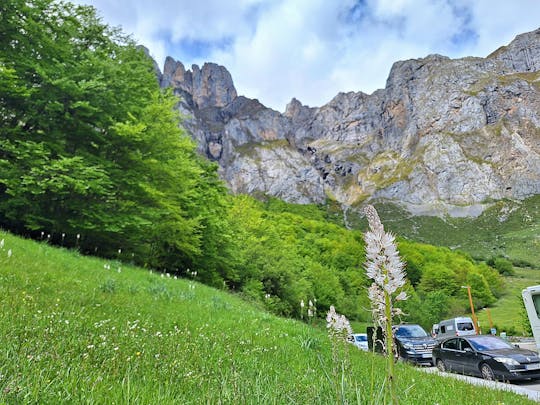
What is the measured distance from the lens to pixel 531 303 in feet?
44.1

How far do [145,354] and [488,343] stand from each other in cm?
1637

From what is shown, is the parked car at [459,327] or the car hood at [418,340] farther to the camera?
the parked car at [459,327]

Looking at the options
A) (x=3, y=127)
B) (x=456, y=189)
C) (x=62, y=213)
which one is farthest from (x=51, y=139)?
(x=456, y=189)

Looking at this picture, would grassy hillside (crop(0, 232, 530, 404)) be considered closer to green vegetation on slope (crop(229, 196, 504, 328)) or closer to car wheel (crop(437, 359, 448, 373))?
green vegetation on slope (crop(229, 196, 504, 328))

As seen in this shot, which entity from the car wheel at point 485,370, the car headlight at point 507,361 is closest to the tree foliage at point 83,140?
the car wheel at point 485,370

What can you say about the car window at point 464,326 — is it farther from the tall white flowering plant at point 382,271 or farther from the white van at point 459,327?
the tall white flowering plant at point 382,271

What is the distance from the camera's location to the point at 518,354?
14.2m

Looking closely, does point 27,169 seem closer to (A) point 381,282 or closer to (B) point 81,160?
(B) point 81,160

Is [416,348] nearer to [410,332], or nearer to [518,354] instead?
[410,332]

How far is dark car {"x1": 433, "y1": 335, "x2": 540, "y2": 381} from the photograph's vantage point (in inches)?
531

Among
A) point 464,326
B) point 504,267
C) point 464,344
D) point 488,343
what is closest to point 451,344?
point 464,344

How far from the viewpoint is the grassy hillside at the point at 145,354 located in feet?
8.48

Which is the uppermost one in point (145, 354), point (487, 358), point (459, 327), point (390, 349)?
point (459, 327)

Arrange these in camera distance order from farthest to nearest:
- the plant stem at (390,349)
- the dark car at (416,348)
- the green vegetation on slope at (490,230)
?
the green vegetation on slope at (490,230) < the dark car at (416,348) < the plant stem at (390,349)
